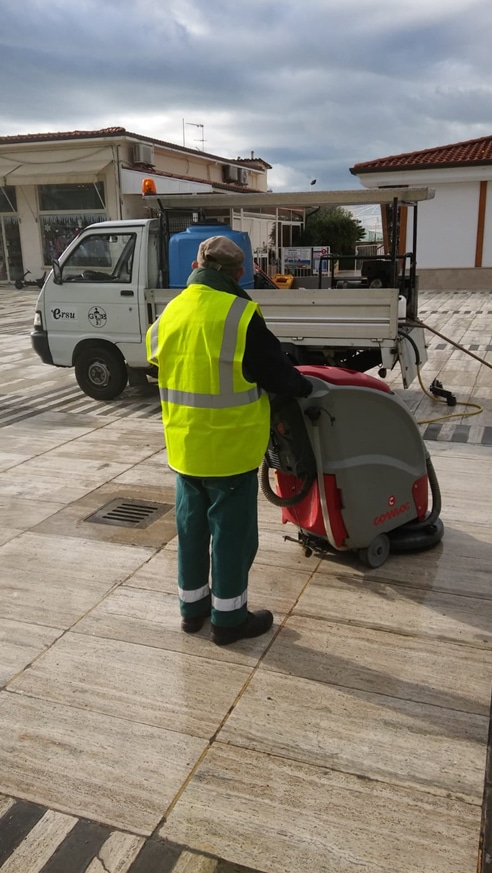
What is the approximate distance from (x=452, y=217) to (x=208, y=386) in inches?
881

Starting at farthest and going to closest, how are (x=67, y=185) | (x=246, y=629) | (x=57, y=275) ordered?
(x=67, y=185) < (x=57, y=275) < (x=246, y=629)

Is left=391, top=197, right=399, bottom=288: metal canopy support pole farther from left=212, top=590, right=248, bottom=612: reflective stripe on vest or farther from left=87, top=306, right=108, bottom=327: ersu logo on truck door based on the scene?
left=212, top=590, right=248, bottom=612: reflective stripe on vest

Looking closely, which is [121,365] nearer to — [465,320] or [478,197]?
[465,320]

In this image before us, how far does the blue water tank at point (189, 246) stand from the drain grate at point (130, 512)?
11.0 ft

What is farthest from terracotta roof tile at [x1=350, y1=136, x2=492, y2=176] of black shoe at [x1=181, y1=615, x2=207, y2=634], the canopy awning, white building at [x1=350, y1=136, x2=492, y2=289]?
black shoe at [x1=181, y1=615, x2=207, y2=634]

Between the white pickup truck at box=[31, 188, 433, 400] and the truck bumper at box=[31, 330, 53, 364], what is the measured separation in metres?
0.01

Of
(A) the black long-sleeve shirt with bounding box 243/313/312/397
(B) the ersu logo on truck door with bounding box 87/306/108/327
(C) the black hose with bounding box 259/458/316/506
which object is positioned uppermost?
(A) the black long-sleeve shirt with bounding box 243/313/312/397

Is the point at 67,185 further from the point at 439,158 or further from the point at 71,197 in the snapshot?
the point at 439,158

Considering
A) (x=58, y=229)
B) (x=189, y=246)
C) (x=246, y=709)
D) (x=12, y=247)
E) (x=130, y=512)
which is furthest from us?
(x=12, y=247)

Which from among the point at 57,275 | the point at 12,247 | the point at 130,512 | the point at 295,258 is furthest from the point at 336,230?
the point at 130,512

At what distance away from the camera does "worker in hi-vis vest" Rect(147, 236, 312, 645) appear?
3.09 metres

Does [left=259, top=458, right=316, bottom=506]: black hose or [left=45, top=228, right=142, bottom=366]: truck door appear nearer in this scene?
[left=259, top=458, right=316, bottom=506]: black hose

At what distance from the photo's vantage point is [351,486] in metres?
3.92

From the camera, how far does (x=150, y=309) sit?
817 centimetres
